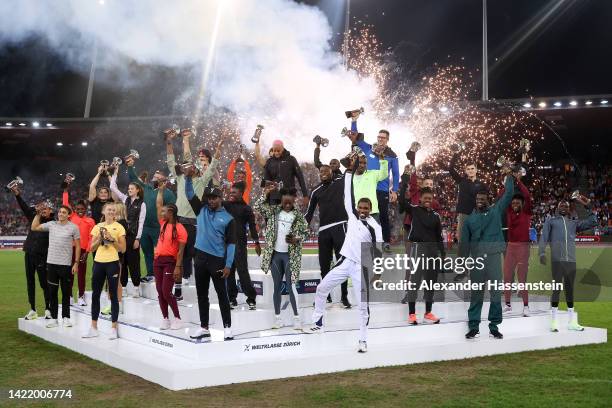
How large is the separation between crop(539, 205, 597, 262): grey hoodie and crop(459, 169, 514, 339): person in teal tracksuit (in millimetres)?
1175

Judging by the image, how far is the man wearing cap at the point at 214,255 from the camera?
28.7 feet

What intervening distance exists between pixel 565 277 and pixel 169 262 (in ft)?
20.1

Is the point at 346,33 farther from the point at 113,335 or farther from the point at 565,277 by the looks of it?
the point at 113,335

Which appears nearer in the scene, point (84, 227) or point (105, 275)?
point (105, 275)

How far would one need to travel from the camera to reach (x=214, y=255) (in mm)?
8781

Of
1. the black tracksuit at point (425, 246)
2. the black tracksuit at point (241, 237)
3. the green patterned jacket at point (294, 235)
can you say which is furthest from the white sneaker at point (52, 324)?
the black tracksuit at point (425, 246)

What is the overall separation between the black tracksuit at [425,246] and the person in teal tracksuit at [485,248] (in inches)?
15.1

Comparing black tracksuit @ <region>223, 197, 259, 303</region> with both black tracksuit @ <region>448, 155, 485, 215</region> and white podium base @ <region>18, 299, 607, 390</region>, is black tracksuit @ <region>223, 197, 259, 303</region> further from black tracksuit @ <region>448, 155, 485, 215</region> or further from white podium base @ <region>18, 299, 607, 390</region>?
black tracksuit @ <region>448, 155, 485, 215</region>

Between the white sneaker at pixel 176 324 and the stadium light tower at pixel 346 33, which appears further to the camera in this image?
the stadium light tower at pixel 346 33

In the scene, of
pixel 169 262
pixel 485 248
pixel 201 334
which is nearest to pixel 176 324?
pixel 169 262

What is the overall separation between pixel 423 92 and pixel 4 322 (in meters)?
25.8

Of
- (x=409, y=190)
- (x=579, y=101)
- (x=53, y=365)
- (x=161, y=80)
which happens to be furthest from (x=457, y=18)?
(x=53, y=365)

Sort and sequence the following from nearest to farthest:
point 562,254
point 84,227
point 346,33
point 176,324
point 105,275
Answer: point 176,324
point 105,275
point 562,254
point 84,227
point 346,33

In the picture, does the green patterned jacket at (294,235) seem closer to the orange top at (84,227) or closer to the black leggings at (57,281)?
the black leggings at (57,281)
